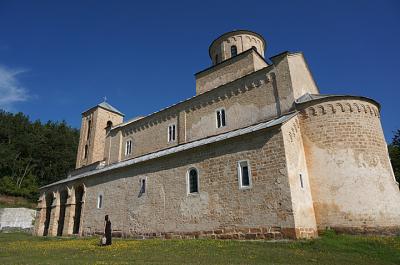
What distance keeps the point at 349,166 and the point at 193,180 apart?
299 inches

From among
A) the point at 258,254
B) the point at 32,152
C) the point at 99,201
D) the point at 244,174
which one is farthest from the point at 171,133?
the point at 32,152

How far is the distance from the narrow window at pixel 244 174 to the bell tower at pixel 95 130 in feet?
56.0

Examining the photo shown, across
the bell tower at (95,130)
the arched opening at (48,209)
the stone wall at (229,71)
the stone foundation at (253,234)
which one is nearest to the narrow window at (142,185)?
the stone foundation at (253,234)

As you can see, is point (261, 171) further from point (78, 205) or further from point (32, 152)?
point (32, 152)

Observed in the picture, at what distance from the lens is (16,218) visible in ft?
99.3

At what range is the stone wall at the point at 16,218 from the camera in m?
29.8

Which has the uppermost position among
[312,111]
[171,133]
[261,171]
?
[171,133]

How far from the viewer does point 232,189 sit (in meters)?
13.4

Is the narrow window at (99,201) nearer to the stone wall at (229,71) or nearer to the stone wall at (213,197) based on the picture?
the stone wall at (213,197)

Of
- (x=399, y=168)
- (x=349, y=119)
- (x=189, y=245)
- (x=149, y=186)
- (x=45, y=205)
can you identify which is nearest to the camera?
(x=189, y=245)

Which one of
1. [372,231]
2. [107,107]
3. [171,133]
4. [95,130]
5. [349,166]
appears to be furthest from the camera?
[107,107]

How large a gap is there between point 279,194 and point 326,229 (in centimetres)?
313

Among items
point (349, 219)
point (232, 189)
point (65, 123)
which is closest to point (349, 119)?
point (349, 219)

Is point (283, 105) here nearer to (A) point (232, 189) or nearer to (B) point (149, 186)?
(A) point (232, 189)
